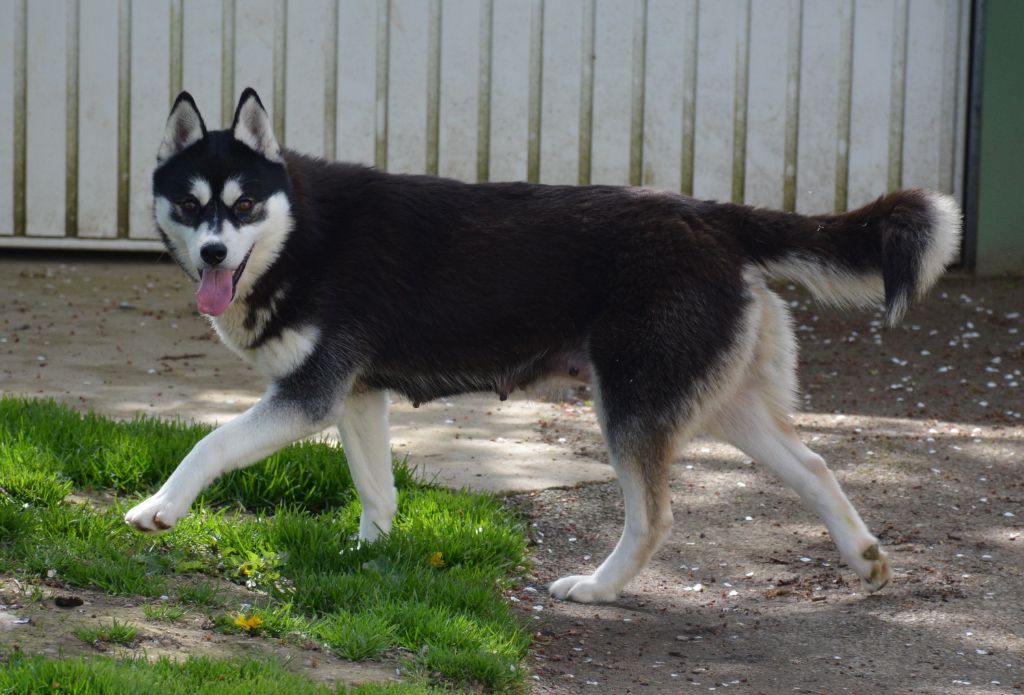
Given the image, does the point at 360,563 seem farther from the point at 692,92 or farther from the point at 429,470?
the point at 692,92

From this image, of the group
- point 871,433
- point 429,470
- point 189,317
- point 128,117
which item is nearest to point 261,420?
point 429,470

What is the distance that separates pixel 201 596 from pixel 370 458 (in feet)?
2.99

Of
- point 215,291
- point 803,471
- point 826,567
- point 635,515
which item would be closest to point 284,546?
point 215,291

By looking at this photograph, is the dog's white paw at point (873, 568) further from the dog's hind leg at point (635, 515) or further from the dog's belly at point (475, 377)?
the dog's belly at point (475, 377)

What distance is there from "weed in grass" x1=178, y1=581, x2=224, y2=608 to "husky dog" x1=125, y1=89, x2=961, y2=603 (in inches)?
14.1

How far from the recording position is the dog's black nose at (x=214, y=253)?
410 centimetres

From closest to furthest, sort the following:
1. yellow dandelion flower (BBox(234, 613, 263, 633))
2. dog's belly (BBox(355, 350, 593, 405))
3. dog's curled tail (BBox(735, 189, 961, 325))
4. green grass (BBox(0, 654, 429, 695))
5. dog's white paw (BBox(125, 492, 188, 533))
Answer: green grass (BBox(0, 654, 429, 695)) < yellow dandelion flower (BBox(234, 613, 263, 633)) < dog's white paw (BBox(125, 492, 188, 533)) < dog's curled tail (BBox(735, 189, 961, 325)) < dog's belly (BBox(355, 350, 593, 405))

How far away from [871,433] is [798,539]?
54.8 inches

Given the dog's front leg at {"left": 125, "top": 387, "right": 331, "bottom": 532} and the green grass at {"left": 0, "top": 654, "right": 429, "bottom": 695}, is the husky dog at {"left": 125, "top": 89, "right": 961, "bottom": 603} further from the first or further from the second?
the green grass at {"left": 0, "top": 654, "right": 429, "bottom": 695}

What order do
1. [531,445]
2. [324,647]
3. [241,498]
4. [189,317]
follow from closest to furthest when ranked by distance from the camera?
[324,647] < [241,498] < [531,445] < [189,317]

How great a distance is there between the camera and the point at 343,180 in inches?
180

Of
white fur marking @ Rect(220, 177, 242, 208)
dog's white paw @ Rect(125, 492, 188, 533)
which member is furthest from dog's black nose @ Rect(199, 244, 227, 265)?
dog's white paw @ Rect(125, 492, 188, 533)

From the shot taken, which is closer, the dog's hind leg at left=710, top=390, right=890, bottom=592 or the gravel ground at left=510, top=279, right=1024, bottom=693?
the gravel ground at left=510, top=279, right=1024, bottom=693

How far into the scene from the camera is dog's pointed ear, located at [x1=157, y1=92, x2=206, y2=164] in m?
4.30
